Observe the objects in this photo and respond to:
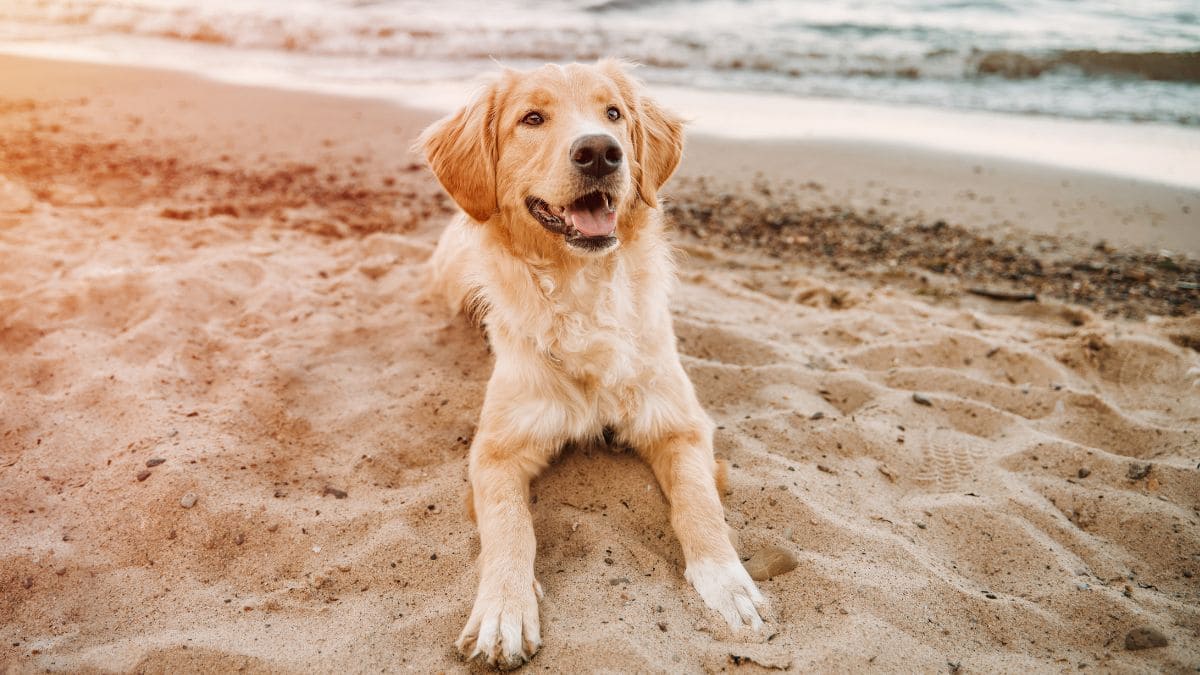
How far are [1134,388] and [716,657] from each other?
320cm

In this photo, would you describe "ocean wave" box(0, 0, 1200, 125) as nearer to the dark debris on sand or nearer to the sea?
the sea

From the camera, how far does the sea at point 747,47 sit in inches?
400

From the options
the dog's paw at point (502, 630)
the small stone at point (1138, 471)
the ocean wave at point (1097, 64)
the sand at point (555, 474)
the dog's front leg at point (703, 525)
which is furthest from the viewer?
the ocean wave at point (1097, 64)

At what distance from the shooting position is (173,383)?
3781 mm

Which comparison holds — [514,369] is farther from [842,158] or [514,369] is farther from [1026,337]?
[842,158]

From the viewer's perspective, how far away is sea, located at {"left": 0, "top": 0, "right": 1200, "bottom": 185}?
10148mm

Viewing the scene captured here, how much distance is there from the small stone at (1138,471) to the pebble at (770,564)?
173cm

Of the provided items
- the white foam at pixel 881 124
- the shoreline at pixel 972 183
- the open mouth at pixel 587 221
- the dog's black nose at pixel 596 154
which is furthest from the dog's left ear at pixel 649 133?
the shoreline at pixel 972 183

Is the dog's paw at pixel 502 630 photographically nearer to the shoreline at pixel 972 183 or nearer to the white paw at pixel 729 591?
the white paw at pixel 729 591

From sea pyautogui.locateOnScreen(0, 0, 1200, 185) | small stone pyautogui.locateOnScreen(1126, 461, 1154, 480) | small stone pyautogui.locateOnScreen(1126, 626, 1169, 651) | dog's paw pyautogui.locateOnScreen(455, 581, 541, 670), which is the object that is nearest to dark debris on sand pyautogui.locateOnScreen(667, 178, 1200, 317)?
small stone pyautogui.locateOnScreen(1126, 461, 1154, 480)

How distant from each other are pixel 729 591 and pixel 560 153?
73.4 inches

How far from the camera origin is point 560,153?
122 inches

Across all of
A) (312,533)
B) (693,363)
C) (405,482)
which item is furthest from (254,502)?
(693,363)

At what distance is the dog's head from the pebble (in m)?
1.38
